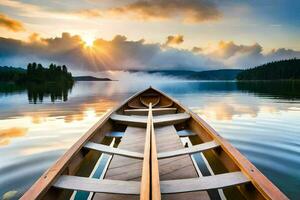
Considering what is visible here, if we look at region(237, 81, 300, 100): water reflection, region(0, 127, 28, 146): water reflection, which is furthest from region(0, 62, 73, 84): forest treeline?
region(0, 127, 28, 146): water reflection

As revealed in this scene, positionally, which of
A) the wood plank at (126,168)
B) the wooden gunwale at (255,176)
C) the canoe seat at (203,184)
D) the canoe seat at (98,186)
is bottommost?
the wood plank at (126,168)

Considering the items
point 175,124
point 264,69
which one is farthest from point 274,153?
point 264,69

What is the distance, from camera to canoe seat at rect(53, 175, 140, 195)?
A: 3.03m

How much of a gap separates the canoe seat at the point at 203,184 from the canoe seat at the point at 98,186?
0.37m

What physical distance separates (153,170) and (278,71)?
153711 mm

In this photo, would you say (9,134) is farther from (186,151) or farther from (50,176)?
(186,151)

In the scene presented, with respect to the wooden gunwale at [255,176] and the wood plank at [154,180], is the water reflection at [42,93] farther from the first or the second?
the wooden gunwale at [255,176]

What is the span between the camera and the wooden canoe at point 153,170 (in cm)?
301

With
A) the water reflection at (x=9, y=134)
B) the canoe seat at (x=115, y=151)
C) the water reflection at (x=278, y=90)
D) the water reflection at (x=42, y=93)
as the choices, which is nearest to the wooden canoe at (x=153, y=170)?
the canoe seat at (x=115, y=151)

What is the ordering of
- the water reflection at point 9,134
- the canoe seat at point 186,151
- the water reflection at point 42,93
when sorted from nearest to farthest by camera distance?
the canoe seat at point 186,151, the water reflection at point 9,134, the water reflection at point 42,93

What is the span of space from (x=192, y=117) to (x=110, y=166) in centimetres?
335

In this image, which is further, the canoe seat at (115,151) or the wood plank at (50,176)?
the canoe seat at (115,151)

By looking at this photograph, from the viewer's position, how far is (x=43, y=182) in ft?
9.82

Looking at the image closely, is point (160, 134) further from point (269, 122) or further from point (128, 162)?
point (269, 122)
